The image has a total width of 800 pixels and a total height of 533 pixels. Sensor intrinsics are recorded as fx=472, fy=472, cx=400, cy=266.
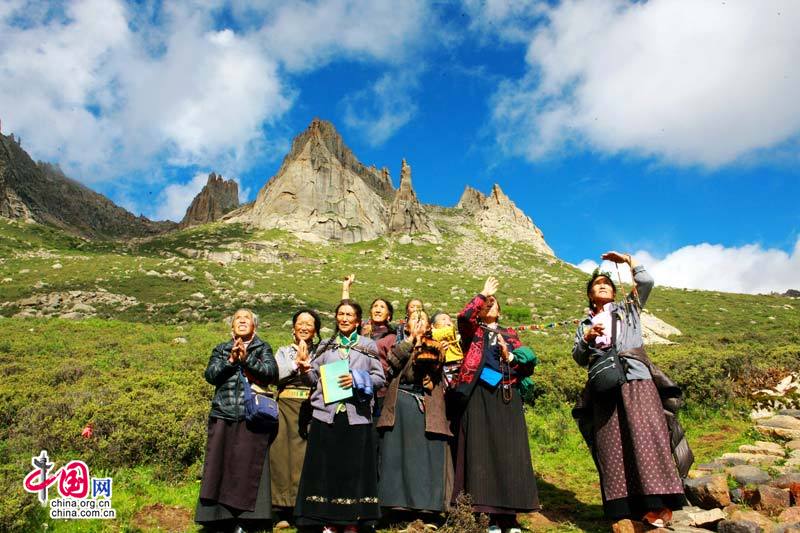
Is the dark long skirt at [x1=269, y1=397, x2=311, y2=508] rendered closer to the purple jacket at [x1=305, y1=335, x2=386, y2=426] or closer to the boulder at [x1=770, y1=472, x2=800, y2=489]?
the purple jacket at [x1=305, y1=335, x2=386, y2=426]

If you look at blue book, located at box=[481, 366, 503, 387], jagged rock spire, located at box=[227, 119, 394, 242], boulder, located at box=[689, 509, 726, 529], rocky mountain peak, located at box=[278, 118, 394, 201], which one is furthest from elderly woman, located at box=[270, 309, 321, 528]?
rocky mountain peak, located at box=[278, 118, 394, 201]

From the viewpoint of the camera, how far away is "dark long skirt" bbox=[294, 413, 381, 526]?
165 inches

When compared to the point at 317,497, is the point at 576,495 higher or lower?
lower

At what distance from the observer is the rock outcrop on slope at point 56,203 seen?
A: 66006 millimetres

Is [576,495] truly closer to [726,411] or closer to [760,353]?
[726,411]

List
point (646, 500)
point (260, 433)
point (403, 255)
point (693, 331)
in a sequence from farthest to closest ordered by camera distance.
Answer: point (403, 255)
point (693, 331)
point (260, 433)
point (646, 500)

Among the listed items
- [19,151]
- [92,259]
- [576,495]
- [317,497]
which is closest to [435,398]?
[317,497]

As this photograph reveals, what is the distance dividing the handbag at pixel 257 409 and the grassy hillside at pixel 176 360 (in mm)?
1504

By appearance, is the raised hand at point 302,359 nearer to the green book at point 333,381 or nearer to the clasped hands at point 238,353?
the green book at point 333,381

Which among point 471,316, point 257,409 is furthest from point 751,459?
point 257,409

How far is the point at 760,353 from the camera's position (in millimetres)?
11031

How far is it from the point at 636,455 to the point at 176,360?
10507mm

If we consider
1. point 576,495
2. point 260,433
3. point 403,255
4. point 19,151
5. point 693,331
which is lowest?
point 576,495

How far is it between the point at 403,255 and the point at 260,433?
58.4 metres
